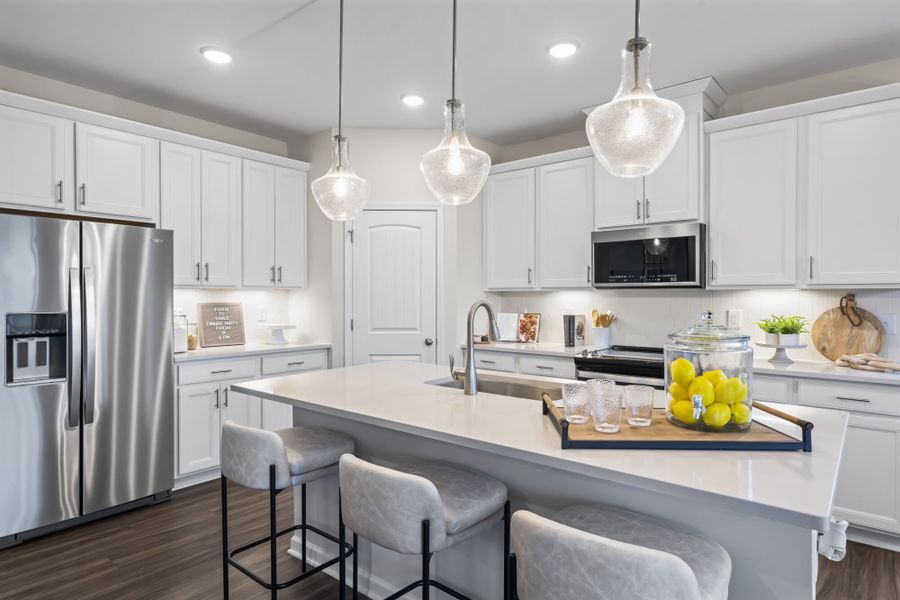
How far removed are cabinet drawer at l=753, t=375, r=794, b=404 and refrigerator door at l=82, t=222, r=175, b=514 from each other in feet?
11.6

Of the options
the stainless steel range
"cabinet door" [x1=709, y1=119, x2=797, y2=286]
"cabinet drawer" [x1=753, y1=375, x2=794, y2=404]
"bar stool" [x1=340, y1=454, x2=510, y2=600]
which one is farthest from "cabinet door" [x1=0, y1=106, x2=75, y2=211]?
"cabinet drawer" [x1=753, y1=375, x2=794, y2=404]

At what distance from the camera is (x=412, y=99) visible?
12.2ft

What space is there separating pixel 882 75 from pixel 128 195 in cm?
466

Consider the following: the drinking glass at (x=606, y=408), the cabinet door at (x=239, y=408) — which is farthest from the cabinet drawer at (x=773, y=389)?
the cabinet door at (x=239, y=408)

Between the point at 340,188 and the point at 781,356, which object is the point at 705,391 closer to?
the point at 340,188

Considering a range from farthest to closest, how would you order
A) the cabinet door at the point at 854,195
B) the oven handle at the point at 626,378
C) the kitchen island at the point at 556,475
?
the oven handle at the point at 626,378 → the cabinet door at the point at 854,195 → the kitchen island at the point at 556,475

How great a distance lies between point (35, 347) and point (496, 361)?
2900 millimetres

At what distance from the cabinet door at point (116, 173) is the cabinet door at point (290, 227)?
0.97m

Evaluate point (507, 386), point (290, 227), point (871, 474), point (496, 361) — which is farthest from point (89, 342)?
point (871, 474)

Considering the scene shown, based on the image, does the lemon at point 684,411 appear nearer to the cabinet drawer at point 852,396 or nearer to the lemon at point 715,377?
the lemon at point 715,377

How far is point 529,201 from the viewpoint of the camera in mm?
4312

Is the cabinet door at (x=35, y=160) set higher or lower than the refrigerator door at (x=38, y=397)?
higher

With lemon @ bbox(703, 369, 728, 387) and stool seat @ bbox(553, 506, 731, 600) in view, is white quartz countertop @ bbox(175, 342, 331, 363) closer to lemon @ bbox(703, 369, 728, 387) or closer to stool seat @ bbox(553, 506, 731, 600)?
stool seat @ bbox(553, 506, 731, 600)

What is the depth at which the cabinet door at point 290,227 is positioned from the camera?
4332 millimetres
